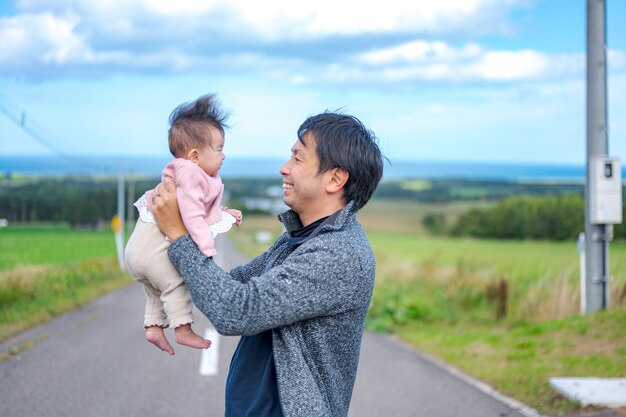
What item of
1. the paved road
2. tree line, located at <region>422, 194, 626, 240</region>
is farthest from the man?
tree line, located at <region>422, 194, 626, 240</region>

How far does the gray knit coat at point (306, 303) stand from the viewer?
96.4 inches

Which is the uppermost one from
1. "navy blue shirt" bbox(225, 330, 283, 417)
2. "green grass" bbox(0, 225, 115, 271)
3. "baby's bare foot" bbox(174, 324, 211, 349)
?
"baby's bare foot" bbox(174, 324, 211, 349)

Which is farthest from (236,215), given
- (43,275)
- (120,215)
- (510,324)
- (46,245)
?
(120,215)

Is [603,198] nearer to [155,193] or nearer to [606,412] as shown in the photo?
[606,412]

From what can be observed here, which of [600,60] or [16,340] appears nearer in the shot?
[16,340]

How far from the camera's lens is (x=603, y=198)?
11195mm

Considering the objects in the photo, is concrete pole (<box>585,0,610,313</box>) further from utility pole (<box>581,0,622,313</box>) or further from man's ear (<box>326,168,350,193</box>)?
man's ear (<box>326,168,350,193</box>)

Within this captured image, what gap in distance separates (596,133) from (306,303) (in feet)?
31.4

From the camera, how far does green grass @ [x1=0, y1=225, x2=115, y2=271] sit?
13766 mm

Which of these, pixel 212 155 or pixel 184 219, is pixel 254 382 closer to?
pixel 184 219

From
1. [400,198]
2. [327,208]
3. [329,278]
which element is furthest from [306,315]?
[400,198]

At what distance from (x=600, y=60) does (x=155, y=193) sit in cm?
969

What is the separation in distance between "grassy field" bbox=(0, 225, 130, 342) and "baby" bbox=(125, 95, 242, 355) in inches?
270

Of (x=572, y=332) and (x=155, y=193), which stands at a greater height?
(x=155, y=193)
